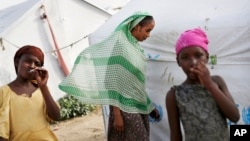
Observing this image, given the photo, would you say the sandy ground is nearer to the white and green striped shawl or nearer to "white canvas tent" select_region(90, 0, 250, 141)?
"white canvas tent" select_region(90, 0, 250, 141)

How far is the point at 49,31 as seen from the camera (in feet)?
24.3

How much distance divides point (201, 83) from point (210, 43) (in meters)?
0.87

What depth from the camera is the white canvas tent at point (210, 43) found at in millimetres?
2650

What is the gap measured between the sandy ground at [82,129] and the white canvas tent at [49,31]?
0.90m

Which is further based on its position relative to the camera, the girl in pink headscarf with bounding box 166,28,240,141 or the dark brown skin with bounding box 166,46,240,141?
the girl in pink headscarf with bounding box 166,28,240,141

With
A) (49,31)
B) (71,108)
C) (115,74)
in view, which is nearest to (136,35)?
(115,74)

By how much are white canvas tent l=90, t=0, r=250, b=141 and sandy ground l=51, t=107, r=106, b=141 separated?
228 cm

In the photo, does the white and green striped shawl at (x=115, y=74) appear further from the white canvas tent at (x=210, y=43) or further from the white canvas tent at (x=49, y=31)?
the white canvas tent at (x=49, y=31)

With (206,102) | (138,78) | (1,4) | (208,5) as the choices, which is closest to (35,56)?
(138,78)

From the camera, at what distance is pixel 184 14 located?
3051 millimetres

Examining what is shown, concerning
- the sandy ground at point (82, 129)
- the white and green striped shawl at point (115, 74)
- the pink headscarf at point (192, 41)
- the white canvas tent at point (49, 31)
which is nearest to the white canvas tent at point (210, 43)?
the white and green striped shawl at point (115, 74)

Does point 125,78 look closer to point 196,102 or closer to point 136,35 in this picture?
point 136,35

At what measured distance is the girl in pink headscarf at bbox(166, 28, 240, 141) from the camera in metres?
2.02

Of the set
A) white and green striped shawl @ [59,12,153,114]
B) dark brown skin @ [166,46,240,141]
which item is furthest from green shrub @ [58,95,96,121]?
dark brown skin @ [166,46,240,141]
